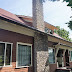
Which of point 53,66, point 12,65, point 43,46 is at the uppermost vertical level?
point 43,46

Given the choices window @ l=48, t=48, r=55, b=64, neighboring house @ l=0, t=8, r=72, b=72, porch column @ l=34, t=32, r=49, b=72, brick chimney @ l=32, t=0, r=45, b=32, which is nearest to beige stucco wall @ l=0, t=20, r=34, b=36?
neighboring house @ l=0, t=8, r=72, b=72

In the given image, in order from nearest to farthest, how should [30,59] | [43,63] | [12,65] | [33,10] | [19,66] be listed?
1. [12,65]
2. [19,66]
3. [30,59]
4. [43,63]
5. [33,10]

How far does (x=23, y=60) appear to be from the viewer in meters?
8.84

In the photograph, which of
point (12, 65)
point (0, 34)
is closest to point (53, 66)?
point (12, 65)

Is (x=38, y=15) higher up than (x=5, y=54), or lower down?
higher up

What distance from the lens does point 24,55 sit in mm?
8977

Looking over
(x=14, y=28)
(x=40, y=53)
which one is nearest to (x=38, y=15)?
(x=40, y=53)

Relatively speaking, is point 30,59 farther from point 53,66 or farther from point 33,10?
point 33,10

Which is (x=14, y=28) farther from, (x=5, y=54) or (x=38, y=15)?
(x=38, y=15)

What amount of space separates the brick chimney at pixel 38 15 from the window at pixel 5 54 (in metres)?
4.16

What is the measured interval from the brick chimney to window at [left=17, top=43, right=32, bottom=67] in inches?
100

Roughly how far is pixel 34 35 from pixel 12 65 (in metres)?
3.11

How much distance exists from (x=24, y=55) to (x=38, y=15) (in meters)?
4.37

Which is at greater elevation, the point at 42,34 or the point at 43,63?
the point at 42,34
